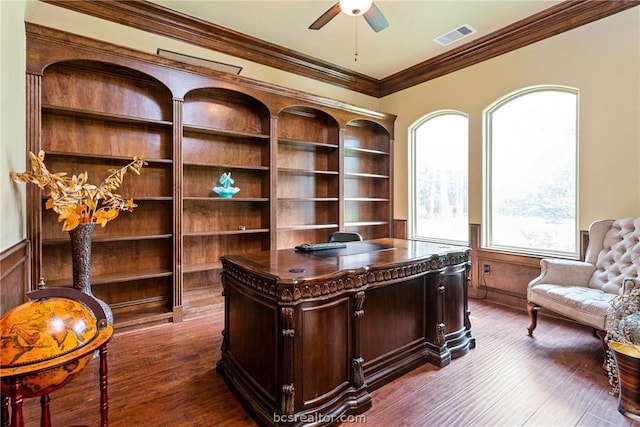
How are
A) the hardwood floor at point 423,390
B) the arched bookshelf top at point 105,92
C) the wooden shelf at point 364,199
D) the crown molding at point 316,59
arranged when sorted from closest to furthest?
the hardwood floor at point 423,390
the arched bookshelf top at point 105,92
the crown molding at point 316,59
the wooden shelf at point 364,199

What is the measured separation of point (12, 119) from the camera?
2064mm

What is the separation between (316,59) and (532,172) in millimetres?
3210

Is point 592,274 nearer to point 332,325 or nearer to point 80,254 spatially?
point 332,325

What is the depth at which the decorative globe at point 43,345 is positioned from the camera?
1062 mm

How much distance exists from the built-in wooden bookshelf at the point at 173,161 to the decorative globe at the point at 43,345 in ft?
6.02

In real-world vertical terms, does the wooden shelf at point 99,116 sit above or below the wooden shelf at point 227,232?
above

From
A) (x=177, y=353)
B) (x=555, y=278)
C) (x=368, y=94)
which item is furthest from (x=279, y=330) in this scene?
(x=368, y=94)

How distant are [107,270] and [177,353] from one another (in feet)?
4.31

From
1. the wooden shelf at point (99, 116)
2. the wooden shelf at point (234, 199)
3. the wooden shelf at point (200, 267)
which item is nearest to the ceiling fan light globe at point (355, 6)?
the wooden shelf at point (99, 116)

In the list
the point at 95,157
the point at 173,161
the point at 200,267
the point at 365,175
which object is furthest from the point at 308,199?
the point at 95,157

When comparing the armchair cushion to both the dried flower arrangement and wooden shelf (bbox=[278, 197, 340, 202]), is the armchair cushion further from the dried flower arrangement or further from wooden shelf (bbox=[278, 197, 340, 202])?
the dried flower arrangement

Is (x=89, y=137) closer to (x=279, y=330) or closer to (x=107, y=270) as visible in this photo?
(x=107, y=270)

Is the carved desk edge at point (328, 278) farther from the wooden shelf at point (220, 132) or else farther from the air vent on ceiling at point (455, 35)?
the air vent on ceiling at point (455, 35)

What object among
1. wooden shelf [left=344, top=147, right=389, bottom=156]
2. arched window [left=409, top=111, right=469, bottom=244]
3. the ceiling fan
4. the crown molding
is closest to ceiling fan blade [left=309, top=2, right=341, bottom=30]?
the ceiling fan
